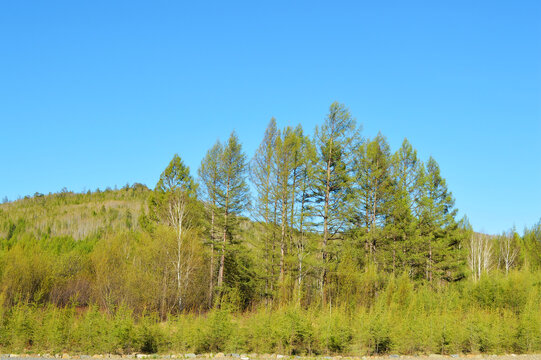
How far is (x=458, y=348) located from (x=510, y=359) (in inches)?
67.7

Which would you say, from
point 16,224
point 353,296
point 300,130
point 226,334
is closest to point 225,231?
point 300,130

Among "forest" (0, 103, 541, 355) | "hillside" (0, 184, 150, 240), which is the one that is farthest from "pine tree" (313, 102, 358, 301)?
"hillside" (0, 184, 150, 240)

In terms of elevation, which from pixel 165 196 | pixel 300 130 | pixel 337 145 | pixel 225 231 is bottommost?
pixel 225 231

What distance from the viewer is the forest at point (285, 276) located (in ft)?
44.9

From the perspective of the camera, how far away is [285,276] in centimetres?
2447

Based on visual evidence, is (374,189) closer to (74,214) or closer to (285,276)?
(285,276)

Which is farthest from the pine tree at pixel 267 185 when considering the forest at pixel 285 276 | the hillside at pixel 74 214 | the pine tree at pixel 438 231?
the hillside at pixel 74 214

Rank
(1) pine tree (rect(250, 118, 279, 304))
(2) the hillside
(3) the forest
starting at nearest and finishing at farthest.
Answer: (3) the forest → (1) pine tree (rect(250, 118, 279, 304)) → (2) the hillside

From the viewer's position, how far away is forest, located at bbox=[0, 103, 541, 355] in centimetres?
1367

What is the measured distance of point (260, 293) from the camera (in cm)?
2719

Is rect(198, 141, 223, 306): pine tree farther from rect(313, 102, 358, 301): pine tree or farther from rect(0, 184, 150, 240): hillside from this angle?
rect(0, 184, 150, 240): hillside

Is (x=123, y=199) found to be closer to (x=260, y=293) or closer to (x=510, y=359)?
(x=260, y=293)

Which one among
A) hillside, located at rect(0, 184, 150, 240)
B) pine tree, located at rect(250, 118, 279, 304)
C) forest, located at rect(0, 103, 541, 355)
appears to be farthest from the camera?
hillside, located at rect(0, 184, 150, 240)

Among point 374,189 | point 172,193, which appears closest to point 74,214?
point 172,193
